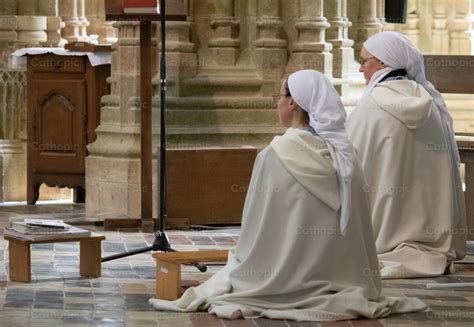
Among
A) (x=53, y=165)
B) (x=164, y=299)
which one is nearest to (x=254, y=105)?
(x=53, y=165)

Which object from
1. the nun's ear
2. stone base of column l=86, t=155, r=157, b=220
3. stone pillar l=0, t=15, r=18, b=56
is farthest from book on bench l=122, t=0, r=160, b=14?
stone pillar l=0, t=15, r=18, b=56

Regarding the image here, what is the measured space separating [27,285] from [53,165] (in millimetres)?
4900

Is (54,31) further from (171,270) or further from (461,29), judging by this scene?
(171,270)

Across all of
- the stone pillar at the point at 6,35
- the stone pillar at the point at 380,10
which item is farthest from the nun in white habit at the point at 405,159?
the stone pillar at the point at 6,35

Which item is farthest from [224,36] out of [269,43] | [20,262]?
[20,262]

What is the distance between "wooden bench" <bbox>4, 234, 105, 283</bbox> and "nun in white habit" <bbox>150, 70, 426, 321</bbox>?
43.0 inches

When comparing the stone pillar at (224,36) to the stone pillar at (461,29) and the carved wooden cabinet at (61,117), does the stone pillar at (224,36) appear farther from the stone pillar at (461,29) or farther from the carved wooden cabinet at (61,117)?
the stone pillar at (461,29)

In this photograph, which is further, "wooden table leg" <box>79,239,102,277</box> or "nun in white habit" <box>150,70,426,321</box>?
"wooden table leg" <box>79,239,102,277</box>

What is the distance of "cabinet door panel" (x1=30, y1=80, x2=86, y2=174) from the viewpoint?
1334 cm

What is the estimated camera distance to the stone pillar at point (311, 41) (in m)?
12.2

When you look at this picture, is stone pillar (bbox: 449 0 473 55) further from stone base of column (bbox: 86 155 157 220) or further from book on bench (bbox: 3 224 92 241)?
book on bench (bbox: 3 224 92 241)

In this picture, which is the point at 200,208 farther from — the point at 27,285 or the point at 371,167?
the point at 27,285

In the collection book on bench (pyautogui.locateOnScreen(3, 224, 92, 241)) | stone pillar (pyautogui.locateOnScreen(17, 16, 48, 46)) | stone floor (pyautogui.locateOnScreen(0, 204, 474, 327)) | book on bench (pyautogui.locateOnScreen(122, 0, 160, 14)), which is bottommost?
stone floor (pyautogui.locateOnScreen(0, 204, 474, 327))

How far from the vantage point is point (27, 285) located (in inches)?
336
